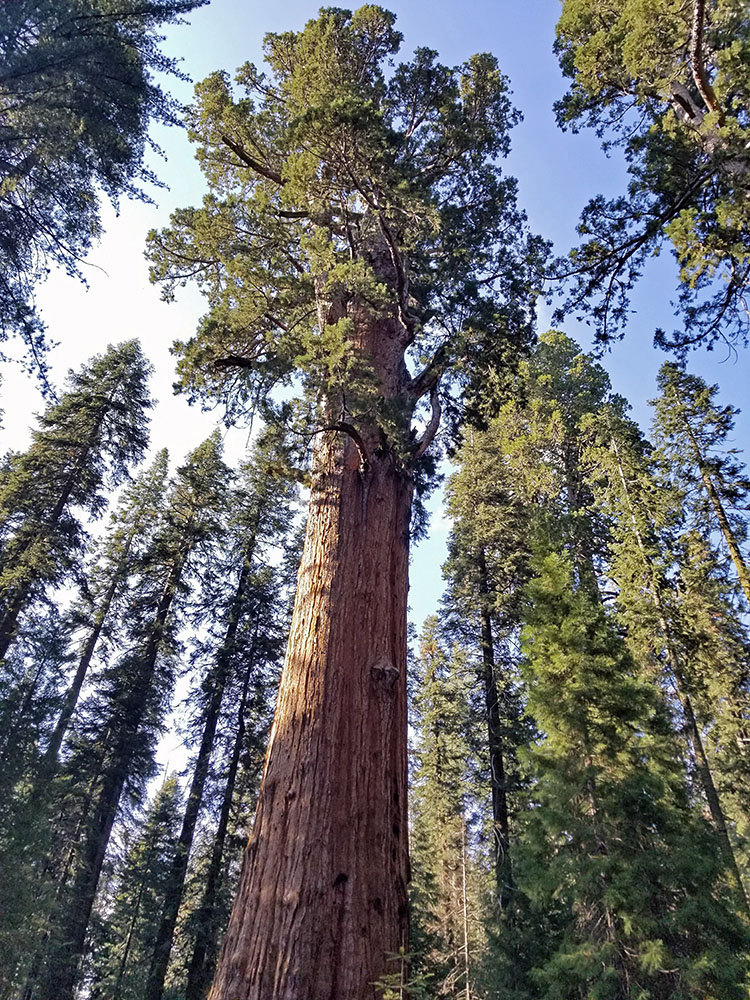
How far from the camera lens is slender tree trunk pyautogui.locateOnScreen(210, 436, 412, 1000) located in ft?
10.7

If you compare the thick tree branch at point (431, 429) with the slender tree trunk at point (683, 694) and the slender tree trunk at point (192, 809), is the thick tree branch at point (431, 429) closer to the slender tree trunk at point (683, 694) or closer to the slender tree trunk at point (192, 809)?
the slender tree trunk at point (683, 694)

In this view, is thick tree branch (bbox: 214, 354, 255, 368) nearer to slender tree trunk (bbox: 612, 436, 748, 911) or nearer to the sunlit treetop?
the sunlit treetop

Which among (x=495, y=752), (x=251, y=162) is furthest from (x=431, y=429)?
(x=495, y=752)

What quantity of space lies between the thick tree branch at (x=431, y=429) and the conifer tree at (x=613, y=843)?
410cm

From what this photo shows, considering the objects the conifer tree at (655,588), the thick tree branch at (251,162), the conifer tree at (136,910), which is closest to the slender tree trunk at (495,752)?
the conifer tree at (655,588)

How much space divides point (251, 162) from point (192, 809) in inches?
569

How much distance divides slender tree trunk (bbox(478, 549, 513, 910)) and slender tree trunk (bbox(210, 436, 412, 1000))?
734cm

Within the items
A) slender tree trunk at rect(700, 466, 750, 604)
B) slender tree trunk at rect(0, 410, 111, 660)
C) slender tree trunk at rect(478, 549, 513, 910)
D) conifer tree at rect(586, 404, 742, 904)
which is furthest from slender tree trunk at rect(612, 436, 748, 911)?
slender tree trunk at rect(0, 410, 111, 660)

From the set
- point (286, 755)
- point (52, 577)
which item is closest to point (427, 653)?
point (52, 577)

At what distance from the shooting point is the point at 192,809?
14.5 m

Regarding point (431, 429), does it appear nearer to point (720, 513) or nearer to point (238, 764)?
point (720, 513)

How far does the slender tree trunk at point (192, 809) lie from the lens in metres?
12.9

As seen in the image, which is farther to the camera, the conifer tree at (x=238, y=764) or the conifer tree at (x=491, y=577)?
the conifer tree at (x=491, y=577)

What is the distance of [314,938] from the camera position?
327 cm
